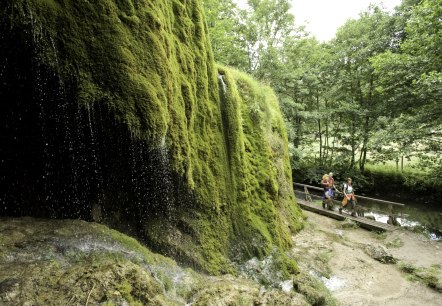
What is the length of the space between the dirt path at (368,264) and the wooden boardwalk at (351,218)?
0.35 metres

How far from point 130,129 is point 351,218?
12209 mm

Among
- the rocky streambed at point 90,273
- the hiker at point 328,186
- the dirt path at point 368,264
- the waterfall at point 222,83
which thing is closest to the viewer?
the rocky streambed at point 90,273

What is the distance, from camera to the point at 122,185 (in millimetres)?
A: 5809

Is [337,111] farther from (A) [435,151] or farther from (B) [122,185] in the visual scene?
(B) [122,185]

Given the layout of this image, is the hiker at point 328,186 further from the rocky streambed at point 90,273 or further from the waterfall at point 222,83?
the rocky streambed at point 90,273

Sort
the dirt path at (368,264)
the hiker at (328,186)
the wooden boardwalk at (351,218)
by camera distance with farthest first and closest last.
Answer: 1. the hiker at (328,186)
2. the wooden boardwalk at (351,218)
3. the dirt path at (368,264)

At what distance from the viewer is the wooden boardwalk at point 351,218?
12312 mm

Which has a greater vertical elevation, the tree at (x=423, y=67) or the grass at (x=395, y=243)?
the tree at (x=423, y=67)

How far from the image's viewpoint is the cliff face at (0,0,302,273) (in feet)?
12.8

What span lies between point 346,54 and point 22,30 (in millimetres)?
21861

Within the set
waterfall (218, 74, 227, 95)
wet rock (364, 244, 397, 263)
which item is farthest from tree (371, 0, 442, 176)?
waterfall (218, 74, 227, 95)

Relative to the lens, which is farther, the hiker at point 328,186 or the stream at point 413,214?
the hiker at point 328,186

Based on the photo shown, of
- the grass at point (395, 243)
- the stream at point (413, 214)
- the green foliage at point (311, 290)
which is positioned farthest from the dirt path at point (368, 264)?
the stream at point (413, 214)

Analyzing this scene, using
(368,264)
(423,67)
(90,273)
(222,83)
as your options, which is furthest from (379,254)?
(90,273)
